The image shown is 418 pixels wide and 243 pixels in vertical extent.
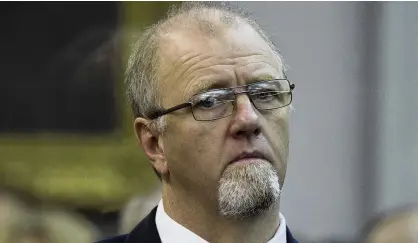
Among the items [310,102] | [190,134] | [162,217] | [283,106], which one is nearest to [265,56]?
[283,106]

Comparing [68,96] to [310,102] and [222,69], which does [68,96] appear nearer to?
[310,102]

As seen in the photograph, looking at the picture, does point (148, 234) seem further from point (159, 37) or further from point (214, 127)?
point (159, 37)

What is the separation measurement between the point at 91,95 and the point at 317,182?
1311 mm

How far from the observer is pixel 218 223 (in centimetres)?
290

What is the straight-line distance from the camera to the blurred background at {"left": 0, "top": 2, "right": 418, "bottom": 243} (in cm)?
514

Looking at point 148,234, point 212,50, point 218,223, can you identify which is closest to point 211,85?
point 212,50

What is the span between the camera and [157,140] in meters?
3.07

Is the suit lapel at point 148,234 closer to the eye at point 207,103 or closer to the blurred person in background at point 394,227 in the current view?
the eye at point 207,103

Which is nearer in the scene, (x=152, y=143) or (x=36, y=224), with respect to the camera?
(x=152, y=143)

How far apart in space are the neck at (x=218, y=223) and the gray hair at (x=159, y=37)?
0.27 meters

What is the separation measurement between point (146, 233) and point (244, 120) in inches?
21.5

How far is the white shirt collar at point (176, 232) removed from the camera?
2947 millimetres

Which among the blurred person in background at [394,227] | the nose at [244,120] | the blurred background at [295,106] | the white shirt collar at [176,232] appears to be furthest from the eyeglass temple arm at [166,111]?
the blurred background at [295,106]

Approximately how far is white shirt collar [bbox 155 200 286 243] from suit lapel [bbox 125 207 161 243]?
0.6 inches
